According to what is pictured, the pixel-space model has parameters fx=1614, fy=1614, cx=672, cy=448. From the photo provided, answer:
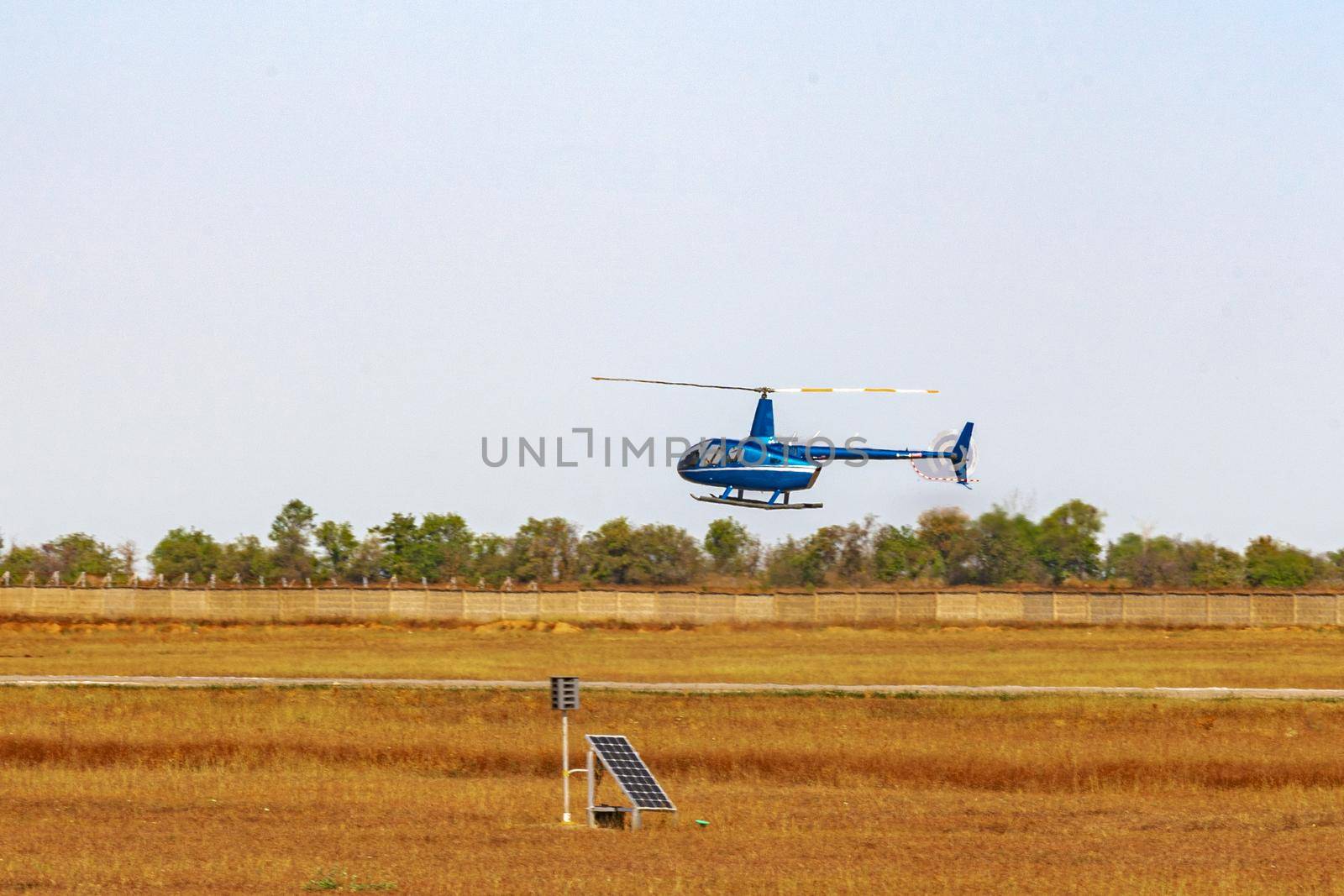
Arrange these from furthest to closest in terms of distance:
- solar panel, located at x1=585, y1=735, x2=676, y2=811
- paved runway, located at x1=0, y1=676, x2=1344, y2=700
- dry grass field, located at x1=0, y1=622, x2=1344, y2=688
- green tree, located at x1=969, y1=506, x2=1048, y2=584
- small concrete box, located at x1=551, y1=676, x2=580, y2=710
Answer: green tree, located at x1=969, y1=506, x2=1048, y2=584 < dry grass field, located at x1=0, y1=622, x2=1344, y2=688 < paved runway, located at x1=0, y1=676, x2=1344, y2=700 < solar panel, located at x1=585, y1=735, x2=676, y2=811 < small concrete box, located at x1=551, y1=676, x2=580, y2=710

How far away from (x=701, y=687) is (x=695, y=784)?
17359mm

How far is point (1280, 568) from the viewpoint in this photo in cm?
12475

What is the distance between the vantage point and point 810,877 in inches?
835

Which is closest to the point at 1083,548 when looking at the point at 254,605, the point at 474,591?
the point at 474,591

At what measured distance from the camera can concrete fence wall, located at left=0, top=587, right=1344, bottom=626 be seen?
87438 millimetres

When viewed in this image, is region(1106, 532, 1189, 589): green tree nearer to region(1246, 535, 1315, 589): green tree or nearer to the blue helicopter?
region(1246, 535, 1315, 589): green tree

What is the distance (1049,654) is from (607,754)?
151 feet

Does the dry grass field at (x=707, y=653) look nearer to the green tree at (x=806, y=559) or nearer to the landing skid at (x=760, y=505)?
the landing skid at (x=760, y=505)

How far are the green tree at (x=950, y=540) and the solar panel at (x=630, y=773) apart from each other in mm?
95955

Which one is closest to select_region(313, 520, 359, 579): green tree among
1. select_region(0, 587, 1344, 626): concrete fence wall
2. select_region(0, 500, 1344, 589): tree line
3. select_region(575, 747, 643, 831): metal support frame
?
select_region(0, 500, 1344, 589): tree line

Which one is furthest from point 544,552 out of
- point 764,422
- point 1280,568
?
point 764,422

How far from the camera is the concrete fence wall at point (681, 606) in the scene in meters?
87.4

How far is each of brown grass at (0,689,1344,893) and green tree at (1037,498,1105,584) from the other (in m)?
80.5

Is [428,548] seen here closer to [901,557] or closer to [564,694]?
[901,557]
